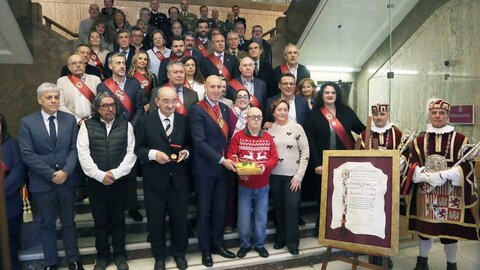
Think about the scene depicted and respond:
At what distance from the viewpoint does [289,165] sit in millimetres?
3395

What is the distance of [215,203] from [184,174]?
419mm

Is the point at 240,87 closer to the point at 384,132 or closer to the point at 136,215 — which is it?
the point at 384,132

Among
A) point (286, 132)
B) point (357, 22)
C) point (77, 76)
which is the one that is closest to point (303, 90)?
point (286, 132)

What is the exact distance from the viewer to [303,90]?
4.00 metres

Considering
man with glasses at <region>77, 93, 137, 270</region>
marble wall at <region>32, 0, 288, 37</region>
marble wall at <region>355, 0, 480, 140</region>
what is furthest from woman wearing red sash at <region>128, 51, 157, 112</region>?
marble wall at <region>32, 0, 288, 37</region>

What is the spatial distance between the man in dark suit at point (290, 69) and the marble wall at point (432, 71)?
1.58 metres

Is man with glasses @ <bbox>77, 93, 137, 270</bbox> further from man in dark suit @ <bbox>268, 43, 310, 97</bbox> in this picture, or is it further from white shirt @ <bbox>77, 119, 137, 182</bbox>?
man in dark suit @ <bbox>268, 43, 310, 97</bbox>

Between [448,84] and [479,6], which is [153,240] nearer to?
[448,84]

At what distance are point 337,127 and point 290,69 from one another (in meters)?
1.02

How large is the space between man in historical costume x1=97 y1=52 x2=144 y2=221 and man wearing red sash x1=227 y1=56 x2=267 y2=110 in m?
0.97

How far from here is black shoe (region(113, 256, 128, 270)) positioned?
3.06 m

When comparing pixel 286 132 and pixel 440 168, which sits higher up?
pixel 286 132

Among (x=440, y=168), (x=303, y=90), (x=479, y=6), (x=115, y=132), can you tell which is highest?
(x=479, y=6)

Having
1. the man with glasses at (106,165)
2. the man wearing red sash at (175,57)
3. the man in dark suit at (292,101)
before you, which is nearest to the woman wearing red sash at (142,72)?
the man wearing red sash at (175,57)
